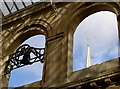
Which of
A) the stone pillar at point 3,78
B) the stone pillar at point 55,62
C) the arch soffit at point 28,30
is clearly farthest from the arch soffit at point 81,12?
the stone pillar at point 3,78

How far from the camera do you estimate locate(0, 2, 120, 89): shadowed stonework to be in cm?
961

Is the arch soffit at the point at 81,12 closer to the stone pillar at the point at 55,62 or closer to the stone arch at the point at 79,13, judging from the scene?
the stone arch at the point at 79,13

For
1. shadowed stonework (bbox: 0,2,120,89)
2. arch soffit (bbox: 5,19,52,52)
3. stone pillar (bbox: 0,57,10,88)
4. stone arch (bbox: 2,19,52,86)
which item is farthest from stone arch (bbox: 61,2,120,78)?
stone pillar (bbox: 0,57,10,88)

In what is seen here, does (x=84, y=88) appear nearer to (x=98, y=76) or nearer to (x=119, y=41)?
(x=98, y=76)

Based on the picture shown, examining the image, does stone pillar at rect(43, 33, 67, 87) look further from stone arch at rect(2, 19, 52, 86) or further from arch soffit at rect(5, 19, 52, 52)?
stone arch at rect(2, 19, 52, 86)

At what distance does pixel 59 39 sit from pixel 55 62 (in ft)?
4.06

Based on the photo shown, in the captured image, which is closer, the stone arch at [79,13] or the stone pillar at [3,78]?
the stone arch at [79,13]

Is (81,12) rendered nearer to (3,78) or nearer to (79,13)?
(79,13)

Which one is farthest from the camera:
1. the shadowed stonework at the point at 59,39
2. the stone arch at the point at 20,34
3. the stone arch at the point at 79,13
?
the stone arch at the point at 20,34

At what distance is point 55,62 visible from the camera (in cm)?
1148

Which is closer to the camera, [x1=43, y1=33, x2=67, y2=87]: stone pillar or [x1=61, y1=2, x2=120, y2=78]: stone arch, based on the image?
[x1=43, y1=33, x2=67, y2=87]: stone pillar

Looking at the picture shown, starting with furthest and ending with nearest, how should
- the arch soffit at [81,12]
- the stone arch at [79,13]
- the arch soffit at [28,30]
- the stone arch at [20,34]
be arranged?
the stone arch at [20,34] < the arch soffit at [28,30] < the arch soffit at [81,12] < the stone arch at [79,13]

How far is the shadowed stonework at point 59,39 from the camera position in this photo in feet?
31.5

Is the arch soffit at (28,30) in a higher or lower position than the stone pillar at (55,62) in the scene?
higher
